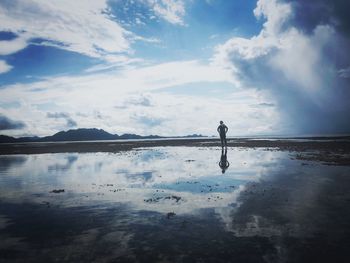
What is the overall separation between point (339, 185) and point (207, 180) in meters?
6.99

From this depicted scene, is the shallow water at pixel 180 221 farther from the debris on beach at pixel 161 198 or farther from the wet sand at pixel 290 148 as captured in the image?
the wet sand at pixel 290 148

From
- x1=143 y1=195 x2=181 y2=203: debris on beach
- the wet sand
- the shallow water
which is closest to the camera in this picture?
the shallow water

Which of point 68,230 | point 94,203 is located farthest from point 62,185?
point 68,230

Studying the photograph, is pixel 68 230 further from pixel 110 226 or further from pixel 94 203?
pixel 94 203

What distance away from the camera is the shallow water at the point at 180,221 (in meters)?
6.92

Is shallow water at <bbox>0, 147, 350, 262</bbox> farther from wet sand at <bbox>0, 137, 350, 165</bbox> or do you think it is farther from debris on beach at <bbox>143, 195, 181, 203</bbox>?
wet sand at <bbox>0, 137, 350, 165</bbox>

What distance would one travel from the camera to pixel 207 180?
1792cm

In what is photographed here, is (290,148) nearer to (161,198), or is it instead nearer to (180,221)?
(161,198)

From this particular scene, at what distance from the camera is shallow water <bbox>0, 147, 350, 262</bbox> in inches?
273

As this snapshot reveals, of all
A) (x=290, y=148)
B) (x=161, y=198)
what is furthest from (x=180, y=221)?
(x=290, y=148)

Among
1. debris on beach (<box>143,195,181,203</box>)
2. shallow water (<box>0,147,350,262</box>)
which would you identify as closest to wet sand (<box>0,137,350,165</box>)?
shallow water (<box>0,147,350,262</box>)

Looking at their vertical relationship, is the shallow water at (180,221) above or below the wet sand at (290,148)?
below

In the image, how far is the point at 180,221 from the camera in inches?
375

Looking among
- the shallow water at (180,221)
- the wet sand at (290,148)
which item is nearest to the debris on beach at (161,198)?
the shallow water at (180,221)
